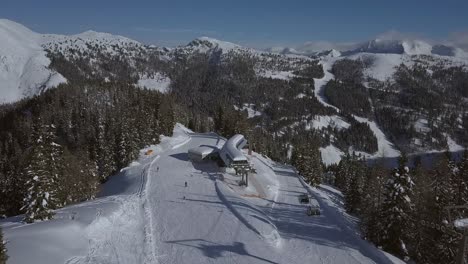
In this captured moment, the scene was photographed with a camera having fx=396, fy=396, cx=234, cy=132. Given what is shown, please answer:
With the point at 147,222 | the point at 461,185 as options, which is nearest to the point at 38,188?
the point at 147,222

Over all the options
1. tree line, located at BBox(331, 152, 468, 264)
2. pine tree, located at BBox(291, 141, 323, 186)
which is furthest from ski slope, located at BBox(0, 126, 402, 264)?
pine tree, located at BBox(291, 141, 323, 186)

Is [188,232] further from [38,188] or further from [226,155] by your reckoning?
[226,155]

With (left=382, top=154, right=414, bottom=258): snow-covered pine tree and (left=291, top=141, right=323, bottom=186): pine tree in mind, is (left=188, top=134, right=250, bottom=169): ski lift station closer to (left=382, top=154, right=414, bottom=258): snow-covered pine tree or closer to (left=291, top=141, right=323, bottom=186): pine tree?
(left=291, top=141, right=323, bottom=186): pine tree

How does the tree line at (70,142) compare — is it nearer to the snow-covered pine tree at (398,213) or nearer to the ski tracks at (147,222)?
the ski tracks at (147,222)

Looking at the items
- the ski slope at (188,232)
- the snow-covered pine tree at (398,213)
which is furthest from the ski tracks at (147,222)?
the snow-covered pine tree at (398,213)

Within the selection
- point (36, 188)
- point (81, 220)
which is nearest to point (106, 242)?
point (81, 220)

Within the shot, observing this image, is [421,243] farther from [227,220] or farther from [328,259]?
[227,220]
